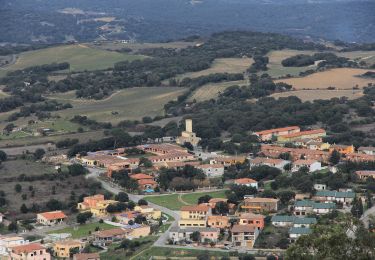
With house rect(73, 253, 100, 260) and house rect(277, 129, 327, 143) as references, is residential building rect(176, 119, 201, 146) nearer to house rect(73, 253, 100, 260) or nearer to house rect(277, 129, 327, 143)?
house rect(277, 129, 327, 143)

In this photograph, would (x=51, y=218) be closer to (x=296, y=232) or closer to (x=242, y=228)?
(x=242, y=228)

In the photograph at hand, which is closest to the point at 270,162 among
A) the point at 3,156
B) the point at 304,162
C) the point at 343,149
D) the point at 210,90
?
the point at 304,162

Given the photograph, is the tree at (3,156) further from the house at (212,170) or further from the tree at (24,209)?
the tree at (24,209)

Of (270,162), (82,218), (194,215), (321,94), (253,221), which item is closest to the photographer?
(253,221)

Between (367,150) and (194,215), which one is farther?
(367,150)

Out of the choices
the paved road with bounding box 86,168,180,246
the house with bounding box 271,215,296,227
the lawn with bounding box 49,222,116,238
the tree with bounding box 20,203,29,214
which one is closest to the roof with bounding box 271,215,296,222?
the house with bounding box 271,215,296,227

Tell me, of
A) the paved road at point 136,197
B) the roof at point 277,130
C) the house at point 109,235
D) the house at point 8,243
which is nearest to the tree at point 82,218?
the house at point 109,235

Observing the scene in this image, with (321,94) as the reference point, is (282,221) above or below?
above
